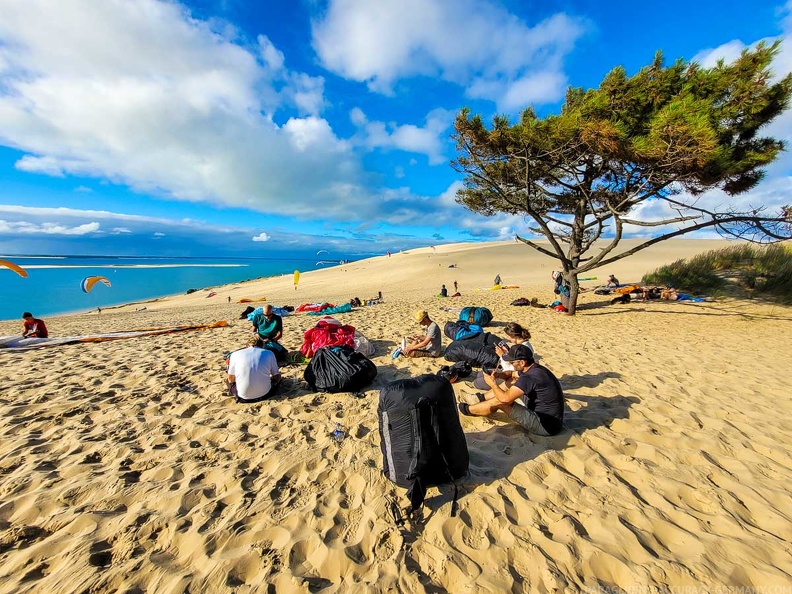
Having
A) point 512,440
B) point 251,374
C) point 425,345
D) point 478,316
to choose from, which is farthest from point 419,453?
point 478,316

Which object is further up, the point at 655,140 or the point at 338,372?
the point at 655,140

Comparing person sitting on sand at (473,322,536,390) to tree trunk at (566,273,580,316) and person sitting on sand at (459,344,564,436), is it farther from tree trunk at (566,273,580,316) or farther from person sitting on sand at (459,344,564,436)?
tree trunk at (566,273,580,316)

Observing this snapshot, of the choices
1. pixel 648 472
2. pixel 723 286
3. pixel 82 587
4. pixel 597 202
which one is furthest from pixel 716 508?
pixel 723 286

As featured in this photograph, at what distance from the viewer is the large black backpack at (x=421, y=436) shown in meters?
2.73

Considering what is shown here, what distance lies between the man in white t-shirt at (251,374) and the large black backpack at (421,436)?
253cm

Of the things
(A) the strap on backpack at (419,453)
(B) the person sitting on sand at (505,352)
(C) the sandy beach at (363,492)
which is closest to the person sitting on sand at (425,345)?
(C) the sandy beach at (363,492)

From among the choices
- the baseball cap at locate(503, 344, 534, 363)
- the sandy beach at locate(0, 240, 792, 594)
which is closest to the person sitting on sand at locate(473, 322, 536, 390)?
the baseball cap at locate(503, 344, 534, 363)

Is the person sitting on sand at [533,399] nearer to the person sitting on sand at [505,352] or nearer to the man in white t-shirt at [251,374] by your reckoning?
the person sitting on sand at [505,352]

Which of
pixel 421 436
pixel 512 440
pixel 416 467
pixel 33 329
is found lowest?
pixel 512 440

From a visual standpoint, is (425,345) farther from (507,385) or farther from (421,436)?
(421,436)

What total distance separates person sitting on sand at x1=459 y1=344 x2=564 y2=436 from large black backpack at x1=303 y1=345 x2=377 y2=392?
207 cm

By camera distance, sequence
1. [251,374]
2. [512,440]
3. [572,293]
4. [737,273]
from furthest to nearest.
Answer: [737,273], [572,293], [251,374], [512,440]

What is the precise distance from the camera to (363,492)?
292cm

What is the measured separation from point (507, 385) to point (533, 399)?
1.50 ft
